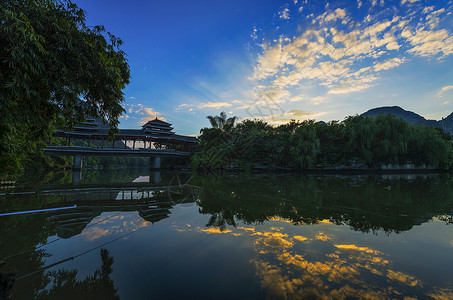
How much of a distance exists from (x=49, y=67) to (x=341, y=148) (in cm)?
2733

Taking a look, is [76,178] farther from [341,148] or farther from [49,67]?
[341,148]

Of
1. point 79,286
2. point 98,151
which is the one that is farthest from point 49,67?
point 98,151

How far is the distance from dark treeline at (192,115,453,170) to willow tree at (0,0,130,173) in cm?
2212

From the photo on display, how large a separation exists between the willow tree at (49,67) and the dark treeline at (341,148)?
72.6 feet

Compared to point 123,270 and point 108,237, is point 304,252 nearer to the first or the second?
point 123,270

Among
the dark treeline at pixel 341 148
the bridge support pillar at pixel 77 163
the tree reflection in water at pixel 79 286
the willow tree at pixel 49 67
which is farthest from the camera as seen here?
the bridge support pillar at pixel 77 163

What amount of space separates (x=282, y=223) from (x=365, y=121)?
24805 millimetres

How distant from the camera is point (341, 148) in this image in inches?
937

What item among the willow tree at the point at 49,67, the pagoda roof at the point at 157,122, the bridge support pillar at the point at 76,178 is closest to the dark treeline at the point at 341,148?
the pagoda roof at the point at 157,122

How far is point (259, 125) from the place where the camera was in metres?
33.6

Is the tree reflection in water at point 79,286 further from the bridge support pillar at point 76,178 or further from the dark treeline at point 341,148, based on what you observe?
the dark treeline at point 341,148

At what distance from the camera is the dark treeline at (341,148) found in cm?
2155

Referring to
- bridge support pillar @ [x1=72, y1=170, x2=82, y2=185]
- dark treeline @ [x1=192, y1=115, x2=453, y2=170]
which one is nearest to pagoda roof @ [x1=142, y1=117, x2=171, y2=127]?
dark treeline @ [x1=192, y1=115, x2=453, y2=170]

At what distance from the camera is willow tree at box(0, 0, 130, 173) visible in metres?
2.28
